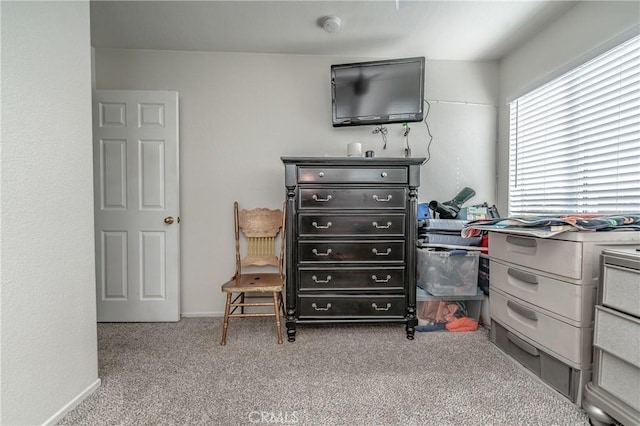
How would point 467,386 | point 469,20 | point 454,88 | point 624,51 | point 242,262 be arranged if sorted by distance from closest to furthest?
point 467,386 < point 624,51 < point 469,20 < point 242,262 < point 454,88

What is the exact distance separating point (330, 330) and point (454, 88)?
8.18 ft

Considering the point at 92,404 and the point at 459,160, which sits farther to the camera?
the point at 459,160

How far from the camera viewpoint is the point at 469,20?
2.09 m

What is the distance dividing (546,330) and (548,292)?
0.66 ft

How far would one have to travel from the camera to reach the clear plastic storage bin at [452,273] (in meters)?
2.22

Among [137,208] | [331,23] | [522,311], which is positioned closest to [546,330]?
[522,311]

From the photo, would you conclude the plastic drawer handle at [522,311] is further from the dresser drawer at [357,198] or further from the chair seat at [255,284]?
the chair seat at [255,284]

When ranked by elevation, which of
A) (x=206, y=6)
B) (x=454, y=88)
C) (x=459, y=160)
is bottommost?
(x=459, y=160)

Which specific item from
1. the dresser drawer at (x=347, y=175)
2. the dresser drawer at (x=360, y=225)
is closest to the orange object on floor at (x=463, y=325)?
the dresser drawer at (x=360, y=225)

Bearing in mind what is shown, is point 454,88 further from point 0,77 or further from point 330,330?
point 0,77

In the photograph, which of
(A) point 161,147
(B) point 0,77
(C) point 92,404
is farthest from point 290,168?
(C) point 92,404

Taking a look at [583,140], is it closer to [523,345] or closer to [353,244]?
[523,345]

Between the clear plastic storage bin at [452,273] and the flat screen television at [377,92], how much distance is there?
3.86ft

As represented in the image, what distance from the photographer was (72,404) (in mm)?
1349
